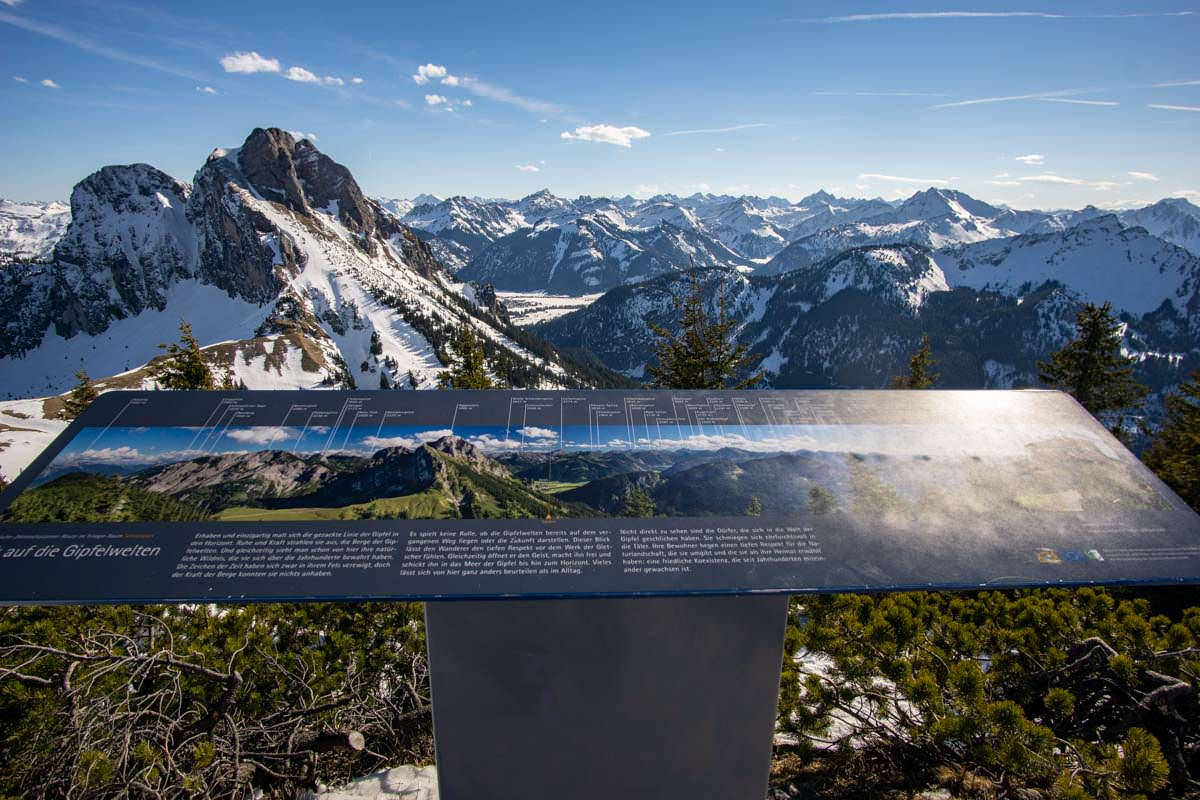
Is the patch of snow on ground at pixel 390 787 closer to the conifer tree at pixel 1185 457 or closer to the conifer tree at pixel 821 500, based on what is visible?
the conifer tree at pixel 821 500

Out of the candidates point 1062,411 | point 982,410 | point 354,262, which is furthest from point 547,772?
point 354,262

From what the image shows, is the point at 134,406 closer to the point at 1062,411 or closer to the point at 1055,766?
the point at 1055,766

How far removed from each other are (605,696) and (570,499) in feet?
5.78

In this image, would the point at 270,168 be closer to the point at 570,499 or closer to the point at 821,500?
the point at 570,499

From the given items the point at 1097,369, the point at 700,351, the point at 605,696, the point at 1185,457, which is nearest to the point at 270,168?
the point at 700,351

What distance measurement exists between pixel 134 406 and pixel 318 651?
3.19 metres

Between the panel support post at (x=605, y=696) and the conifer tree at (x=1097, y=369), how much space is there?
93.5ft

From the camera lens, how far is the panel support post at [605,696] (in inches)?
194

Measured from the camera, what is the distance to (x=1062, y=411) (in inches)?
247

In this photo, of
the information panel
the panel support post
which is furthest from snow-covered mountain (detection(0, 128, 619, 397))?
the panel support post

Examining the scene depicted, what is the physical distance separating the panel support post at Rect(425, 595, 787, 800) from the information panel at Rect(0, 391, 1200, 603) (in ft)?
2.17

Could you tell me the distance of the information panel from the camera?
4352 millimetres

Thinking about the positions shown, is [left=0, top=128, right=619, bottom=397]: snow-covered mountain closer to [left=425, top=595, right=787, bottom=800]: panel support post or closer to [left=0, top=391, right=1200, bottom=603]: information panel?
[left=0, top=391, right=1200, bottom=603]: information panel

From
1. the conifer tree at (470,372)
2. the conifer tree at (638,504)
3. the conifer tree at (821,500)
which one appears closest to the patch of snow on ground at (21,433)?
the conifer tree at (470,372)
